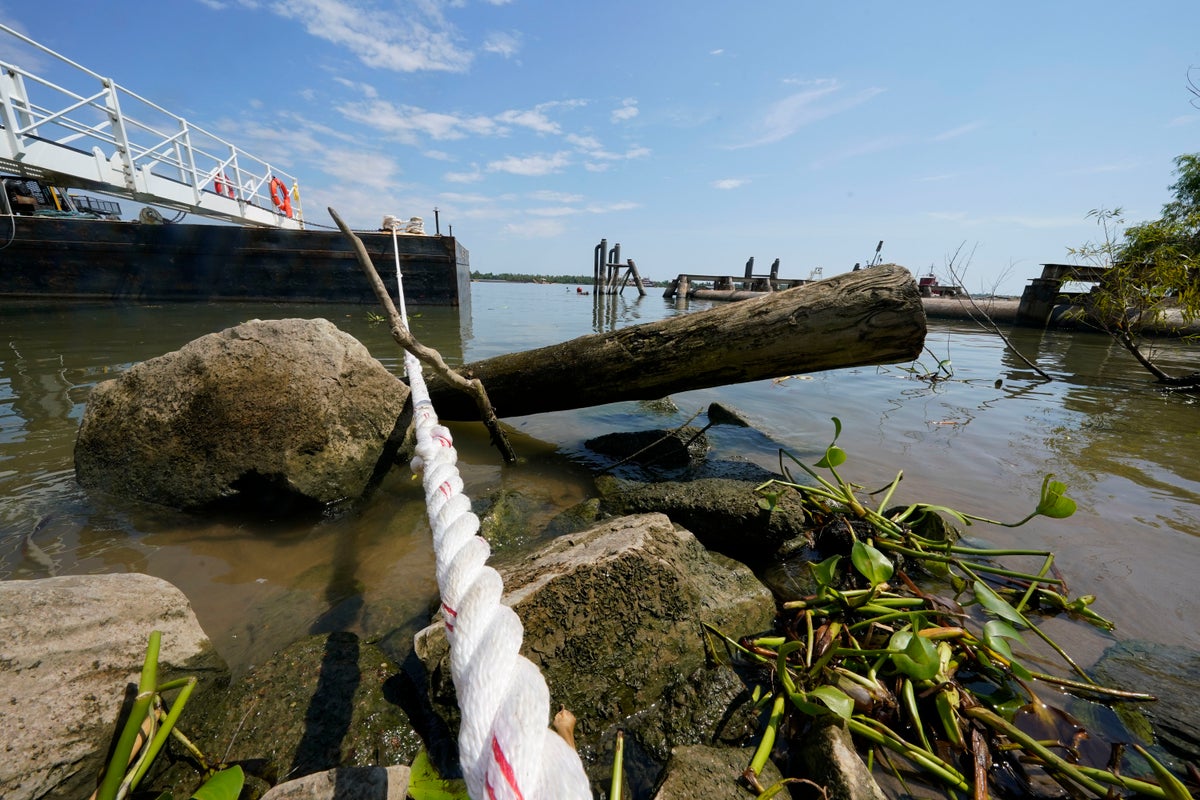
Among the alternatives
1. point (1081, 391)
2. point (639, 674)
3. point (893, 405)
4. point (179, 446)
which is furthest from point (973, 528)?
point (1081, 391)

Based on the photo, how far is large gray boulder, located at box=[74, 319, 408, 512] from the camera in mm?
2750

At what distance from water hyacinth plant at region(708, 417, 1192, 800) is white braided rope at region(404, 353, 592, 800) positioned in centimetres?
91

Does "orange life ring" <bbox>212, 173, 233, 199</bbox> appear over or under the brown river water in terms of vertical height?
over

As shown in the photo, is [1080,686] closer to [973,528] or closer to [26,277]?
[973,528]

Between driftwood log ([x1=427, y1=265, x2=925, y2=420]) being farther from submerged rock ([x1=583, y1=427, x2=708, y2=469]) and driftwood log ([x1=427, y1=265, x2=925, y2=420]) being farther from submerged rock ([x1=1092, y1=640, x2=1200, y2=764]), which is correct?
submerged rock ([x1=1092, y1=640, x2=1200, y2=764])

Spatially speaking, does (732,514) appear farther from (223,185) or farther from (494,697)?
(223,185)

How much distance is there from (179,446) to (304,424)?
2.37 feet

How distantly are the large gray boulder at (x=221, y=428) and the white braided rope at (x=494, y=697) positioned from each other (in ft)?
7.20

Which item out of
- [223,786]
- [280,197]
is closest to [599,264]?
[280,197]

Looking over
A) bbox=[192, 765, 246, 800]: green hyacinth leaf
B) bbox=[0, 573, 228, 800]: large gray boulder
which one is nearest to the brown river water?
bbox=[0, 573, 228, 800]: large gray boulder

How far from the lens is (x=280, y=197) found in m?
16.9

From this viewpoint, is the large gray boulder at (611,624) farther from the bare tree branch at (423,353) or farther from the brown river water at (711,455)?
the bare tree branch at (423,353)

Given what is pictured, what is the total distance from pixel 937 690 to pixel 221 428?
12.1 feet

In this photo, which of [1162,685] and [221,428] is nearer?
[1162,685]
